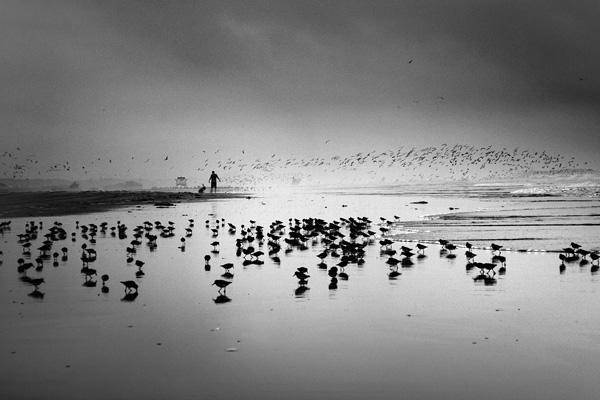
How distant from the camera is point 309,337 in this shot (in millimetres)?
8938

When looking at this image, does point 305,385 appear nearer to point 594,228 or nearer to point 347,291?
point 347,291

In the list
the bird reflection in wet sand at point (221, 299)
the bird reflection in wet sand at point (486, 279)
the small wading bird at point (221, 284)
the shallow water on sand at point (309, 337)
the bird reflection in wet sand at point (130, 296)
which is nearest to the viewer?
the shallow water on sand at point (309, 337)

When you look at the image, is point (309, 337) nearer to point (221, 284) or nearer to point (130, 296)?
point (221, 284)

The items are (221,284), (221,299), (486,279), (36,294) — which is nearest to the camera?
(221,299)

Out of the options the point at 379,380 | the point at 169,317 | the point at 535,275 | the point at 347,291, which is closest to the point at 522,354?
the point at 379,380

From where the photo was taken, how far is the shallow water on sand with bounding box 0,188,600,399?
22.5ft

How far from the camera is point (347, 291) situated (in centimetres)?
1269

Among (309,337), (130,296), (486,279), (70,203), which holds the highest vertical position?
(70,203)

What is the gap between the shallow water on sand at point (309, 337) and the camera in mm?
6867

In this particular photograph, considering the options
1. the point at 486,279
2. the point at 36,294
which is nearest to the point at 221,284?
the point at 36,294

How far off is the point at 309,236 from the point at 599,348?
16439 mm

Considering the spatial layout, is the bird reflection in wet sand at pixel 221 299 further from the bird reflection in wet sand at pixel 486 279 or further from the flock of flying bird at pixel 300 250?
the bird reflection in wet sand at pixel 486 279


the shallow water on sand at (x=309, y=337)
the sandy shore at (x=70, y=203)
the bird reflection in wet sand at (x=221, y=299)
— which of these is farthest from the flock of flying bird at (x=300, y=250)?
the sandy shore at (x=70, y=203)

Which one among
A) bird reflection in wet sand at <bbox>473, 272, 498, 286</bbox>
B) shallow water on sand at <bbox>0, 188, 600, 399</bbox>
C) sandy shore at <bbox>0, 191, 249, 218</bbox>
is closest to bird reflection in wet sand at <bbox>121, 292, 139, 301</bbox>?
shallow water on sand at <bbox>0, 188, 600, 399</bbox>
